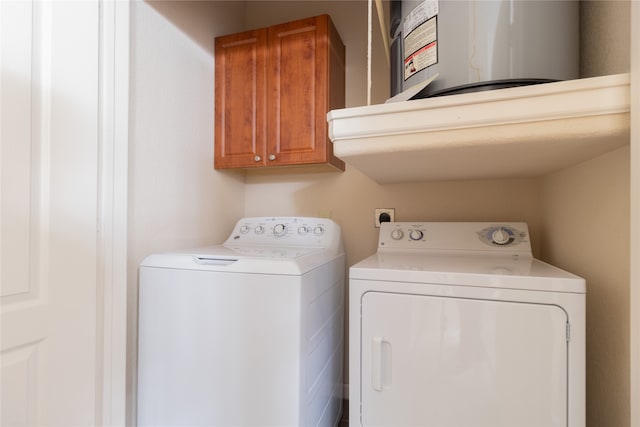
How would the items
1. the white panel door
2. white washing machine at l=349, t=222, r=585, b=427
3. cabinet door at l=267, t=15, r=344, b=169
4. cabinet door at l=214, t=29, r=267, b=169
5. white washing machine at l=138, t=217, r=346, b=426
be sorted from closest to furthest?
white washing machine at l=349, t=222, r=585, b=427, the white panel door, white washing machine at l=138, t=217, r=346, b=426, cabinet door at l=267, t=15, r=344, b=169, cabinet door at l=214, t=29, r=267, b=169

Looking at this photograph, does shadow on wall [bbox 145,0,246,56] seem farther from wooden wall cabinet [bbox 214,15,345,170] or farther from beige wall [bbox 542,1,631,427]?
beige wall [bbox 542,1,631,427]

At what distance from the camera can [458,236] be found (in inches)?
54.8

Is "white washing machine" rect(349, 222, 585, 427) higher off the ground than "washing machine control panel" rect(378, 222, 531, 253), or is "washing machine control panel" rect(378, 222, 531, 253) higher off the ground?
"washing machine control panel" rect(378, 222, 531, 253)

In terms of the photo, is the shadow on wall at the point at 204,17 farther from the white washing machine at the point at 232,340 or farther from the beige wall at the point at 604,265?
the beige wall at the point at 604,265

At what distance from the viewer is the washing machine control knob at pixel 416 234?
147 cm

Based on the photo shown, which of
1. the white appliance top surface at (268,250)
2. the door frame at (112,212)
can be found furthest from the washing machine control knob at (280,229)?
the door frame at (112,212)

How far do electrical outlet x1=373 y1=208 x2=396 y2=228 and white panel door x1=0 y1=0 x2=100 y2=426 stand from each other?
1351mm

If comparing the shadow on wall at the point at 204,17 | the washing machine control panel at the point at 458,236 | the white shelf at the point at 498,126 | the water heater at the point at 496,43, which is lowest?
the washing machine control panel at the point at 458,236

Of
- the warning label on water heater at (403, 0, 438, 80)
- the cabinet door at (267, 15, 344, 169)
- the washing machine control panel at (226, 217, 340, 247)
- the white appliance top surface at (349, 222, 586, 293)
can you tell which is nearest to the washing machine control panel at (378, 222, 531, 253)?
the white appliance top surface at (349, 222, 586, 293)

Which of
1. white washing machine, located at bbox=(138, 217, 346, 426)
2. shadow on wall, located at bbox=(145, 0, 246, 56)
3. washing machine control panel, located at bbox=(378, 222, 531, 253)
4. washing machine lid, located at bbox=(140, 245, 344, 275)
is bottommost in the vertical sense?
white washing machine, located at bbox=(138, 217, 346, 426)

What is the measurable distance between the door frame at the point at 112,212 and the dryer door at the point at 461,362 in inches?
37.7

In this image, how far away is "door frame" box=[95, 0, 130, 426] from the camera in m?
1.10

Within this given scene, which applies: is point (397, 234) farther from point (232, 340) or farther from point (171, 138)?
point (171, 138)

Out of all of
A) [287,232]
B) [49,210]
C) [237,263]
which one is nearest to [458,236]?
[287,232]
